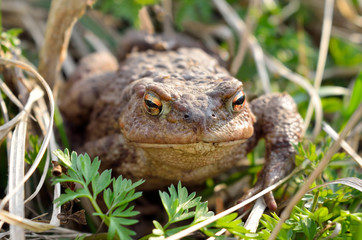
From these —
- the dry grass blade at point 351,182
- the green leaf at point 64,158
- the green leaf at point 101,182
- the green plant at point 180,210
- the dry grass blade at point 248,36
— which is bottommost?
the green plant at point 180,210

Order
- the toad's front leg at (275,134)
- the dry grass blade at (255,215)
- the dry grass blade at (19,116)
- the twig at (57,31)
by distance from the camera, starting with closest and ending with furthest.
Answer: the dry grass blade at (255,215), the dry grass blade at (19,116), the toad's front leg at (275,134), the twig at (57,31)

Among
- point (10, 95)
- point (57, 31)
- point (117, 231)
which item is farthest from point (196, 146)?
point (57, 31)

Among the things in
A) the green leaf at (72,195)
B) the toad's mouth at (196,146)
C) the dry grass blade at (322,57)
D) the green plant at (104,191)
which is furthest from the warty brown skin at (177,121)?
the green leaf at (72,195)

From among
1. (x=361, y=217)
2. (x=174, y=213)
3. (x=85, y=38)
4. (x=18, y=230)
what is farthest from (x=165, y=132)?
(x=85, y=38)

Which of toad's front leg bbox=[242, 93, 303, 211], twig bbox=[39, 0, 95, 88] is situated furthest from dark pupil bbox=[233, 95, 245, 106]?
twig bbox=[39, 0, 95, 88]

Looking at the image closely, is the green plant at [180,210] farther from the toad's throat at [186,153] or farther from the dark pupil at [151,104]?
the dark pupil at [151,104]

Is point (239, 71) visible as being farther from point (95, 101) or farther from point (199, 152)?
point (199, 152)
